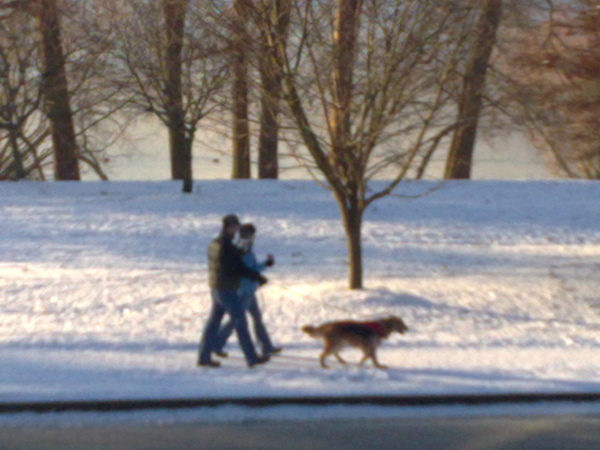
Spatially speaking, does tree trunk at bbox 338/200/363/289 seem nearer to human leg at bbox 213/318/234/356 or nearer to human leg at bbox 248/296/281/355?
human leg at bbox 248/296/281/355

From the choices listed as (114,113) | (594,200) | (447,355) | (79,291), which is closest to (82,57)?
(114,113)

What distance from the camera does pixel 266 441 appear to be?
259 inches

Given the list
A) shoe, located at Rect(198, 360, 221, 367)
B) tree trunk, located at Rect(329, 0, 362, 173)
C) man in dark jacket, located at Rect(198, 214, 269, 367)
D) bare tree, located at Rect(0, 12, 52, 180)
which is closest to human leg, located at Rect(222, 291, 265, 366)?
man in dark jacket, located at Rect(198, 214, 269, 367)

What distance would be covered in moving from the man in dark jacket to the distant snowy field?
40 cm

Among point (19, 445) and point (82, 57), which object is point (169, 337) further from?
point (82, 57)

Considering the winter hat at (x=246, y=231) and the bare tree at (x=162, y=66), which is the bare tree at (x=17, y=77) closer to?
the bare tree at (x=162, y=66)

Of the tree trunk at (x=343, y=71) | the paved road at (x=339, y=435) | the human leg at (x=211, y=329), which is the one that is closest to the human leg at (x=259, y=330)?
the human leg at (x=211, y=329)

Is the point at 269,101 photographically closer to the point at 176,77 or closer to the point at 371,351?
the point at 371,351

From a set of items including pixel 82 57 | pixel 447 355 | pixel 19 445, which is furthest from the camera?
pixel 82 57

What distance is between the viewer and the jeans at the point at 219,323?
26.7ft

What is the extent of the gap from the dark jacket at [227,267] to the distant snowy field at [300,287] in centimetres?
96

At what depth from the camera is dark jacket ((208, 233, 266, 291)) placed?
7.99 m

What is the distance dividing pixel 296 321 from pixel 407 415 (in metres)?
4.01

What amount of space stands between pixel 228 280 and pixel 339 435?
2085 millimetres
